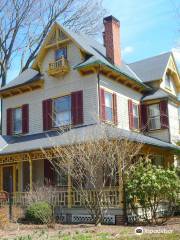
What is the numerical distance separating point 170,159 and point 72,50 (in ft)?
29.2

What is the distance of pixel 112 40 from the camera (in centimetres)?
2480

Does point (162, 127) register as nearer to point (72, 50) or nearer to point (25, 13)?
point (72, 50)

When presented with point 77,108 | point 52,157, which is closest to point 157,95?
point 77,108

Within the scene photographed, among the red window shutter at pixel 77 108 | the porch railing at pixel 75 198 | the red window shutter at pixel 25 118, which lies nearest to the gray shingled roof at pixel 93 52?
the red window shutter at pixel 77 108

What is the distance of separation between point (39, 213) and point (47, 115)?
27.1ft

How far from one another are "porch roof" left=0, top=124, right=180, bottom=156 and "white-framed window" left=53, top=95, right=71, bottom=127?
28.9 inches

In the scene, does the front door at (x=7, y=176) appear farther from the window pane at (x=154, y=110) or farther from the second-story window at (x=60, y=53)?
the window pane at (x=154, y=110)

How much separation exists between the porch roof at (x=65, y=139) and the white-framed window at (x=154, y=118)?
271cm

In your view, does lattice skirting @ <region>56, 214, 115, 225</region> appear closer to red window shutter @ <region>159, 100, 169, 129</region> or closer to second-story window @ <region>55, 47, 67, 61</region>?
red window shutter @ <region>159, 100, 169, 129</region>

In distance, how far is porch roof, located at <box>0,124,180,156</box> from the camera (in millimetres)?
17578

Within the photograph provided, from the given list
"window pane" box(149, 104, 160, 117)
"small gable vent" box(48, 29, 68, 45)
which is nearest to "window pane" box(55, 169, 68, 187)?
"window pane" box(149, 104, 160, 117)

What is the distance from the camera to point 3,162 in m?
23.1

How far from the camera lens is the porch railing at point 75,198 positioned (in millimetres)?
16281

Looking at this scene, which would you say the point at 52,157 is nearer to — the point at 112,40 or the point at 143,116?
the point at 143,116
